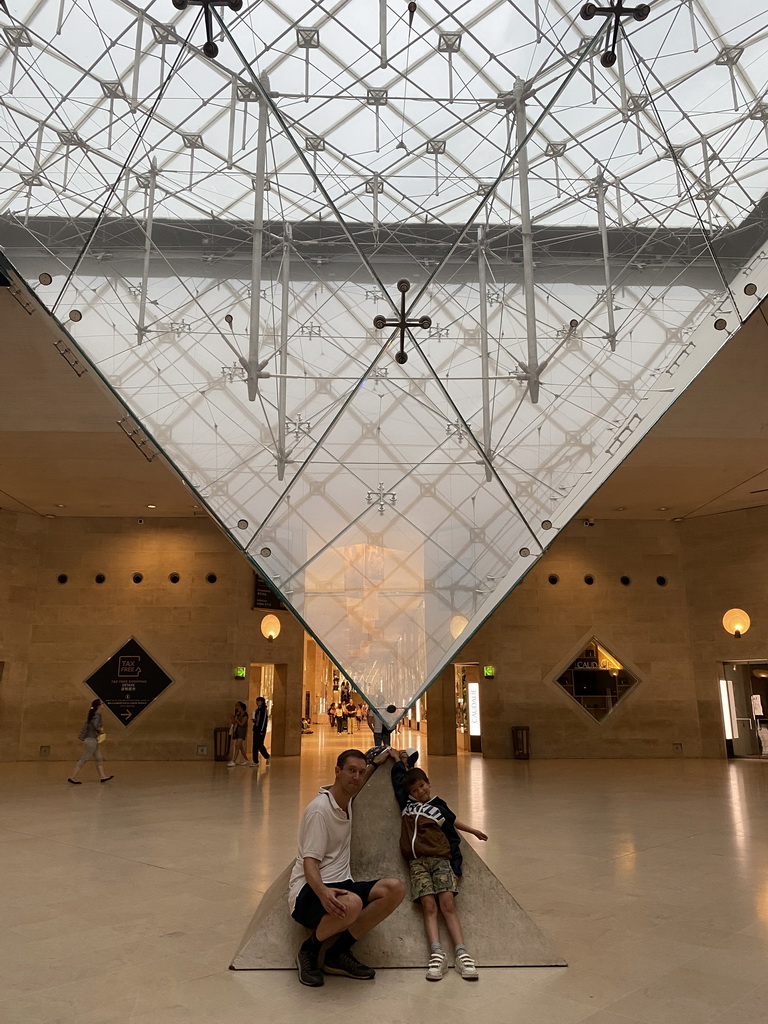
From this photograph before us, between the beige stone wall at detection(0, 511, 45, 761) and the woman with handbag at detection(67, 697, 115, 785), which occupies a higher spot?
the beige stone wall at detection(0, 511, 45, 761)

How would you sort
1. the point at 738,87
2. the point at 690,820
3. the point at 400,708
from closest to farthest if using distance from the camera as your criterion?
the point at 400,708, the point at 738,87, the point at 690,820

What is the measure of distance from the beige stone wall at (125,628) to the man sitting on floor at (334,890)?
58.1 feet

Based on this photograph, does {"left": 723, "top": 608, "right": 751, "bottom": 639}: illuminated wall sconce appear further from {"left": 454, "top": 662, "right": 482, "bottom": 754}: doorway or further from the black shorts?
the black shorts

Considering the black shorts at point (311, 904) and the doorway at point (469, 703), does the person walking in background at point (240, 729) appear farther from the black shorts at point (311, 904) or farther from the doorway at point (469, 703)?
the black shorts at point (311, 904)

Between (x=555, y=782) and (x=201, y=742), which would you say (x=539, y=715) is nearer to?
(x=555, y=782)

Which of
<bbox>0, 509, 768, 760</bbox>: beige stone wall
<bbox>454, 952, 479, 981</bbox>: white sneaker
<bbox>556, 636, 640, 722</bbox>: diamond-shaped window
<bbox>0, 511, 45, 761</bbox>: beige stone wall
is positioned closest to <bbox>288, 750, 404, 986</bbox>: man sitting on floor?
<bbox>454, 952, 479, 981</bbox>: white sneaker

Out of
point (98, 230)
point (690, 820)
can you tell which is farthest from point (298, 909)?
point (690, 820)

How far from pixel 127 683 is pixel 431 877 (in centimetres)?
1876

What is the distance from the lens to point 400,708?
422 centimetres

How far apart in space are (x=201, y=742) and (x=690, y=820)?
1470cm

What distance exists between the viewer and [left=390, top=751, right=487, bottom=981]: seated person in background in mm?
4402

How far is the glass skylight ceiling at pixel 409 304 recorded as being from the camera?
14.0 ft

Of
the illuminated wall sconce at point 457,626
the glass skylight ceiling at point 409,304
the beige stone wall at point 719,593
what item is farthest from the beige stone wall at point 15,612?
the illuminated wall sconce at point 457,626

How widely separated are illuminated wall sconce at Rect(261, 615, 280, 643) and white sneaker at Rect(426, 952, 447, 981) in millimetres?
18447
